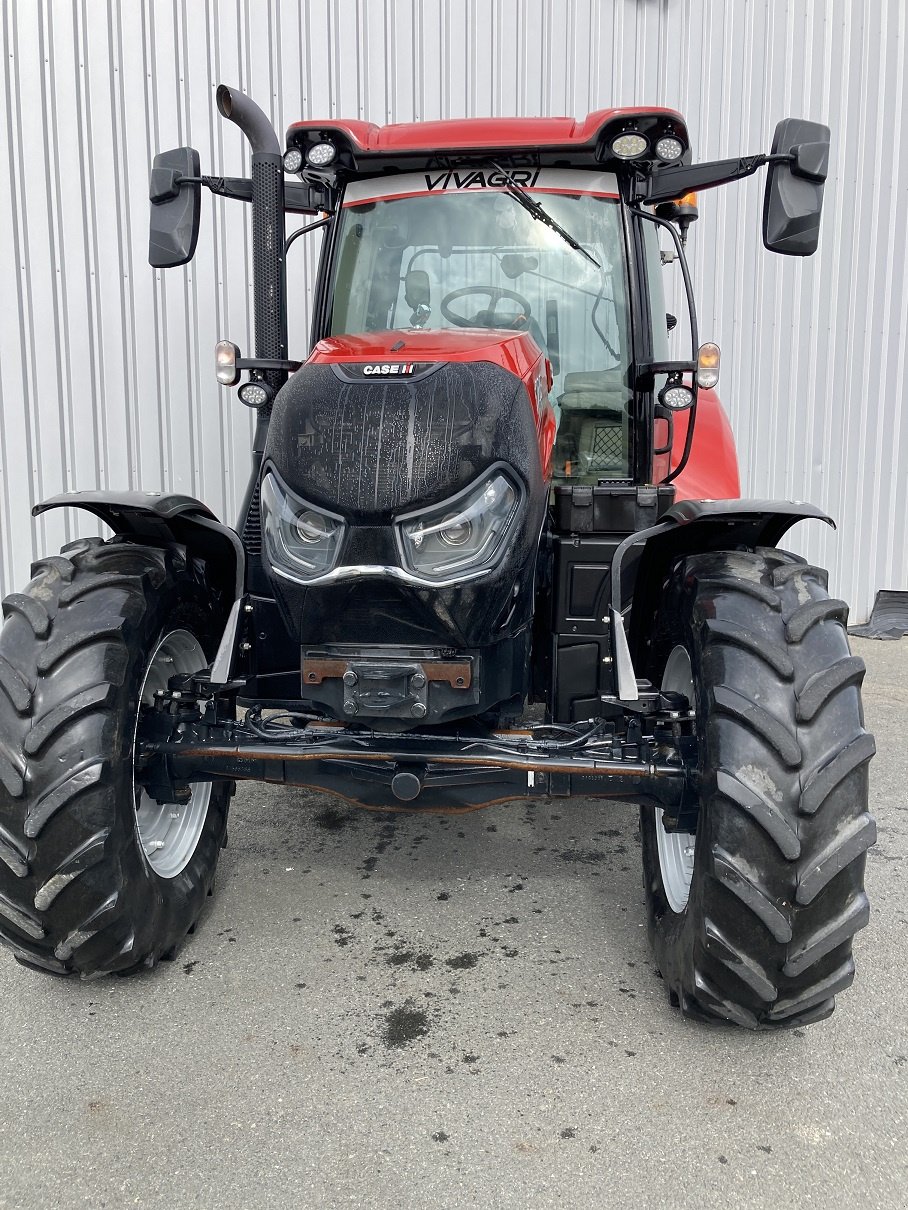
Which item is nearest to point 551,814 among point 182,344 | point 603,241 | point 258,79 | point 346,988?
point 346,988

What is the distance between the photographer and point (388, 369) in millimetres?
2475

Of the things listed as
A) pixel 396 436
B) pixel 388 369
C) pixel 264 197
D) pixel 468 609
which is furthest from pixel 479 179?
pixel 468 609

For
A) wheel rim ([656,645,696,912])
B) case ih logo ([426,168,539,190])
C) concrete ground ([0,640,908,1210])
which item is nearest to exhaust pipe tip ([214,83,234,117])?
case ih logo ([426,168,539,190])

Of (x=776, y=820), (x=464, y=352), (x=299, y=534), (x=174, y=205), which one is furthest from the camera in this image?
(x=174, y=205)

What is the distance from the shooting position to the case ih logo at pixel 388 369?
247 centimetres

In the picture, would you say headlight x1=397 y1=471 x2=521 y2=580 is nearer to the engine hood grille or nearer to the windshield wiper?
the engine hood grille

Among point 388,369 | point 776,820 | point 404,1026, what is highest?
point 388,369

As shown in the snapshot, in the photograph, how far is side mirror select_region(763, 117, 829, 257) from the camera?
9.16ft

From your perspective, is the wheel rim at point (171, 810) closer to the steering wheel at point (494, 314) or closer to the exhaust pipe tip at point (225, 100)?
the steering wheel at point (494, 314)

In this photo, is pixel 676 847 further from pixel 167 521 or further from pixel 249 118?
pixel 249 118

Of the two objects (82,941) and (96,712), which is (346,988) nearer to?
(82,941)

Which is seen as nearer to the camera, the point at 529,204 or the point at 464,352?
the point at 464,352

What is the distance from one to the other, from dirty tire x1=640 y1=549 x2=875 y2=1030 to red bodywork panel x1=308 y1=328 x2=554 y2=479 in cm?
80

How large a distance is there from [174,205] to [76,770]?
1.87 m
